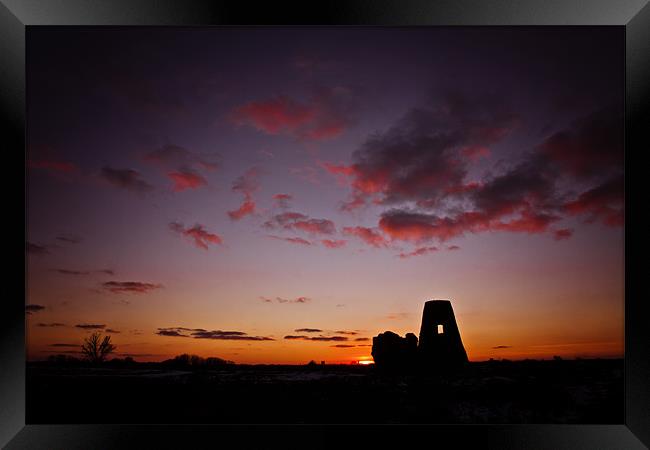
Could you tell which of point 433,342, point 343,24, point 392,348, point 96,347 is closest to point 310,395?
point 392,348

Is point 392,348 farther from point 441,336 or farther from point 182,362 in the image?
point 182,362

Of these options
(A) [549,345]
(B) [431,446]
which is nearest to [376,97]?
(A) [549,345]

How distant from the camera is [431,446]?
3.53 m

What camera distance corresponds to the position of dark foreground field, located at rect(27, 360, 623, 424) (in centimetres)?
536

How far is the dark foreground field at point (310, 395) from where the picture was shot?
5.36 m

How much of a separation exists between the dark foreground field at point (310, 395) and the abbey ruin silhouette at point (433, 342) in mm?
169

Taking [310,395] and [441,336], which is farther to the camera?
[441,336]

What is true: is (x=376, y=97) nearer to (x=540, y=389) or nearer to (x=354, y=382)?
(x=354, y=382)

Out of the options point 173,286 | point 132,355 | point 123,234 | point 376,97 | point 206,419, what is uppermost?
point 376,97

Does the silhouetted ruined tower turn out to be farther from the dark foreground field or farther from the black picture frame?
the black picture frame

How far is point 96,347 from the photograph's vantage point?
5.48 m

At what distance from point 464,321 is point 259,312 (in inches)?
70.1

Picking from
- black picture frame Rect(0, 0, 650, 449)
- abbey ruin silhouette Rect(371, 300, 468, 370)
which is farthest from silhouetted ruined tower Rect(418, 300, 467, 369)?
black picture frame Rect(0, 0, 650, 449)

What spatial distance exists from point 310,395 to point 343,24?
327 cm
